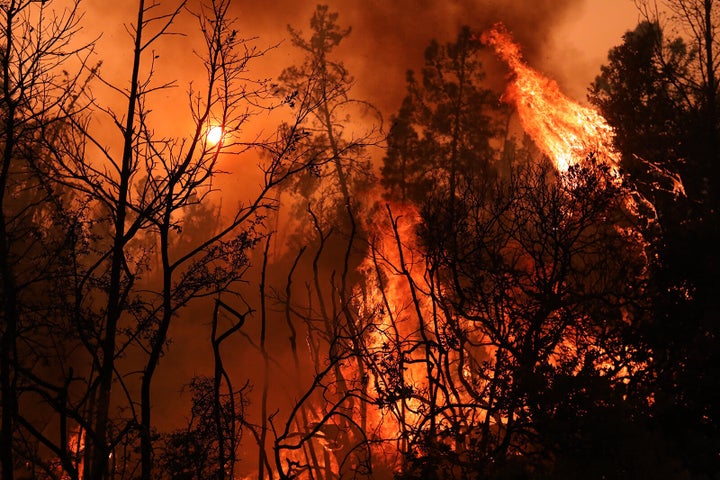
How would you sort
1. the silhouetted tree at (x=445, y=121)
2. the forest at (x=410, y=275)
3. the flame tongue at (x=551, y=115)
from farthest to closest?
1. the silhouetted tree at (x=445, y=121)
2. the flame tongue at (x=551, y=115)
3. the forest at (x=410, y=275)

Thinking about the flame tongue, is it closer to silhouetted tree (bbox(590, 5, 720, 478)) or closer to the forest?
the forest

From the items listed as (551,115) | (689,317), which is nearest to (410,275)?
(689,317)

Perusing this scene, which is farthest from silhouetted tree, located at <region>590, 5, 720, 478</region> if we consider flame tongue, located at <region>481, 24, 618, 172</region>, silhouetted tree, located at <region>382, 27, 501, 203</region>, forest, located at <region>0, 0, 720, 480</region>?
silhouetted tree, located at <region>382, 27, 501, 203</region>

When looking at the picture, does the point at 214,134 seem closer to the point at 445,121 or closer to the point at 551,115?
the point at 551,115

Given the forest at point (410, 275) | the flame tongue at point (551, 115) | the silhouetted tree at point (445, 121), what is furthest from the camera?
the silhouetted tree at point (445, 121)

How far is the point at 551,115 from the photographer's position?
24359 millimetres

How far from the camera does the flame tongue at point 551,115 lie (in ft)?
70.2

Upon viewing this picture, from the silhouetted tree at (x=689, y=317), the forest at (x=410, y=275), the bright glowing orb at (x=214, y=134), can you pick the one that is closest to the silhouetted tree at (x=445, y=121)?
the forest at (x=410, y=275)

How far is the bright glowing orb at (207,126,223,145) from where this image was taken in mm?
7090

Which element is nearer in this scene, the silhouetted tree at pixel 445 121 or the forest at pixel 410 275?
the forest at pixel 410 275

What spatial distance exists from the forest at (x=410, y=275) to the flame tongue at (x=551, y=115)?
0.38ft

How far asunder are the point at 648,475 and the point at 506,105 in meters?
22.7

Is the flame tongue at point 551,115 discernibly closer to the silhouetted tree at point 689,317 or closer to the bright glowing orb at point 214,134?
the silhouetted tree at point 689,317

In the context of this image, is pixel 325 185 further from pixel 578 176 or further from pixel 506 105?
pixel 578 176
